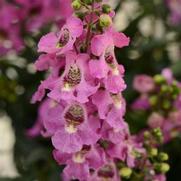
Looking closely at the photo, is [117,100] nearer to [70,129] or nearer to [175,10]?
[70,129]

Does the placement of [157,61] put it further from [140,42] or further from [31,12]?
[31,12]

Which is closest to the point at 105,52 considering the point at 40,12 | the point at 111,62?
the point at 111,62

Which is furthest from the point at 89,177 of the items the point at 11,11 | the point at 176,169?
the point at 11,11

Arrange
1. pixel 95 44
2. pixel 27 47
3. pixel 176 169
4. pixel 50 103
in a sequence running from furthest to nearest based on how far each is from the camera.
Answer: pixel 27 47
pixel 176 169
pixel 50 103
pixel 95 44

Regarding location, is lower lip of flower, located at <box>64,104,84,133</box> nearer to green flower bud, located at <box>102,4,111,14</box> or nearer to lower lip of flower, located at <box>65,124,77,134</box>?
lower lip of flower, located at <box>65,124,77,134</box>

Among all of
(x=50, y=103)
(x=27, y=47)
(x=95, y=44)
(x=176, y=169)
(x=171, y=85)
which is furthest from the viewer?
(x=27, y=47)

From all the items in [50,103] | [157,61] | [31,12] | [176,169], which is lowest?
[176,169]

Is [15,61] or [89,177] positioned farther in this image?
[15,61]
